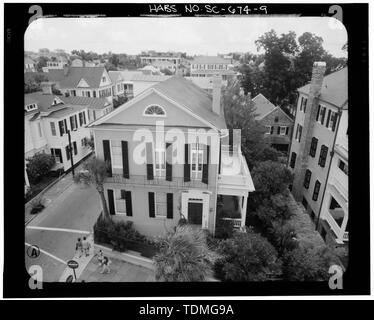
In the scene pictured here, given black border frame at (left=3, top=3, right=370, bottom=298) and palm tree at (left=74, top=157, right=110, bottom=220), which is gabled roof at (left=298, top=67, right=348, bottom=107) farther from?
palm tree at (left=74, top=157, right=110, bottom=220)

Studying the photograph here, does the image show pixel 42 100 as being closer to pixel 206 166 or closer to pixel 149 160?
pixel 149 160

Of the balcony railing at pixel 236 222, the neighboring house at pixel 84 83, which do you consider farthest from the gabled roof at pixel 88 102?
the balcony railing at pixel 236 222

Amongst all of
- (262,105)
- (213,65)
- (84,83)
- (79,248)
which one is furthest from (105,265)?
(262,105)

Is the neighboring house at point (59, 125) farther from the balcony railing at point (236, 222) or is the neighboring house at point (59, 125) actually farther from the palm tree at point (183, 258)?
the balcony railing at point (236, 222)

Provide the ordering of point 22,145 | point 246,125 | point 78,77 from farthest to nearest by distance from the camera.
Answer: point 246,125
point 78,77
point 22,145

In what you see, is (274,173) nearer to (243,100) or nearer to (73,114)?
(243,100)
